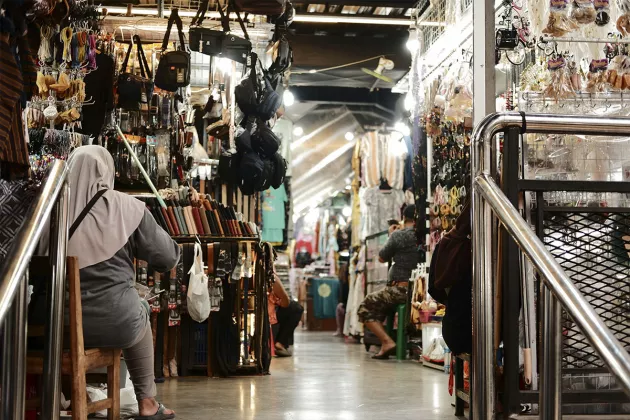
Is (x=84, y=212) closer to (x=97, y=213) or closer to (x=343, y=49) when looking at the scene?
(x=97, y=213)

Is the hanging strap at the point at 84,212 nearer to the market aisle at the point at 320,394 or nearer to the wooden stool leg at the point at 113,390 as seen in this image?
the wooden stool leg at the point at 113,390

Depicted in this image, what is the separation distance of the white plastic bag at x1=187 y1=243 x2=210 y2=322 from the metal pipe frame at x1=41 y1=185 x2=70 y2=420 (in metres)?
3.60

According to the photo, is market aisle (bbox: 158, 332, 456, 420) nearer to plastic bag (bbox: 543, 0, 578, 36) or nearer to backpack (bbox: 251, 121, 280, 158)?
backpack (bbox: 251, 121, 280, 158)

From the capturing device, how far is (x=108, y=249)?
4125 millimetres

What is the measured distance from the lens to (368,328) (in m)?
9.81

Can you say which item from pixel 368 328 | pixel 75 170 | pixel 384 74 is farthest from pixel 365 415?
pixel 384 74

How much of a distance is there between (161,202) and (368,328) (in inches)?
142

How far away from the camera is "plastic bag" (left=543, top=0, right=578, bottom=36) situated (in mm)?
4559

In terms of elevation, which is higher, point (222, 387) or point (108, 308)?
point (108, 308)

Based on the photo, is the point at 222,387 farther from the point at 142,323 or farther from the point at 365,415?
the point at 142,323

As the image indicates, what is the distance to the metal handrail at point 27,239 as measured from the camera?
6.94ft

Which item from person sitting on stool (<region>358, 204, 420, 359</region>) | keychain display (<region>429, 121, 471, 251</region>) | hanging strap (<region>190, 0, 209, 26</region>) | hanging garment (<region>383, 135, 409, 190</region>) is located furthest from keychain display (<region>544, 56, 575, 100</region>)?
hanging garment (<region>383, 135, 409, 190</region>)

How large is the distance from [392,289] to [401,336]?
0.52 meters

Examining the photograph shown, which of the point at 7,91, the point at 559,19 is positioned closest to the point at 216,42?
the point at 559,19
